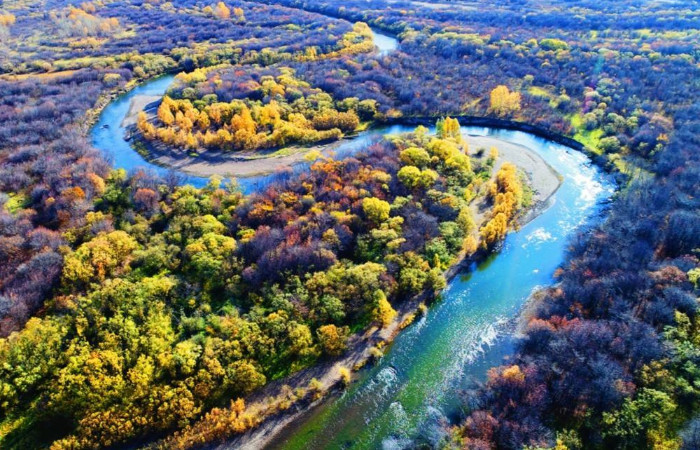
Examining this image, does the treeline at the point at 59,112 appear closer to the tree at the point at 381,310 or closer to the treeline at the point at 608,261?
the tree at the point at 381,310

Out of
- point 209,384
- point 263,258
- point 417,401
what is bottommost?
point 417,401

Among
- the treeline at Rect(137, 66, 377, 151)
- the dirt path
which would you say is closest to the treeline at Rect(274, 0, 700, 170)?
the treeline at Rect(137, 66, 377, 151)

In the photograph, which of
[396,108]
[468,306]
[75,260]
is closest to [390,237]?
[468,306]

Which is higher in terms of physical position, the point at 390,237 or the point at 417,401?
the point at 390,237

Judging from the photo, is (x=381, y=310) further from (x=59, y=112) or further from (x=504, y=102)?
(x=59, y=112)

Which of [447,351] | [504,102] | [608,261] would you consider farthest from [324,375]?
[504,102]

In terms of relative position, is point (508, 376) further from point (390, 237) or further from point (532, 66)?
point (532, 66)
